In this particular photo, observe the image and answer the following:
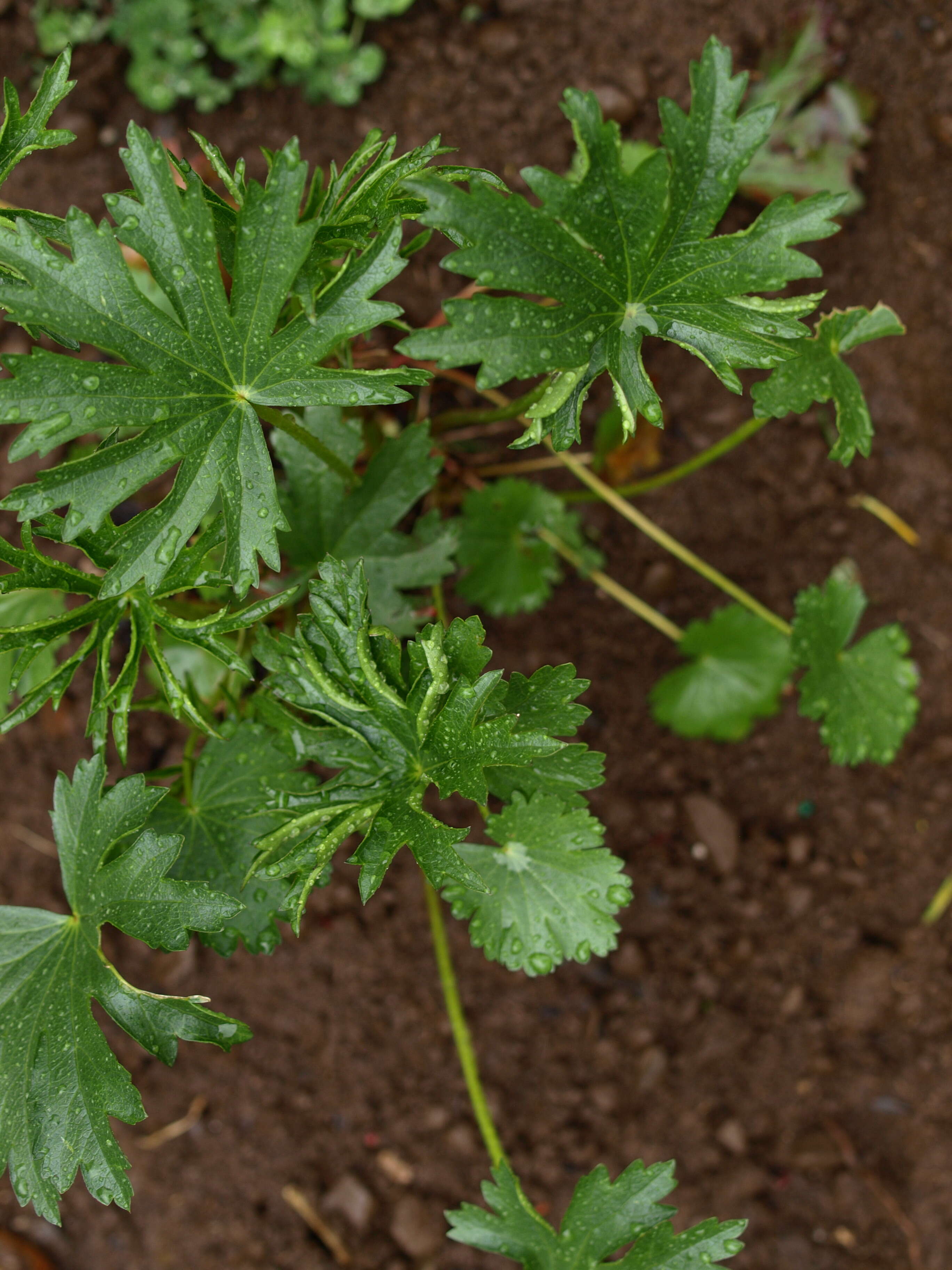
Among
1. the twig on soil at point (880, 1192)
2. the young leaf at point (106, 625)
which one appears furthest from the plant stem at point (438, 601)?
the twig on soil at point (880, 1192)

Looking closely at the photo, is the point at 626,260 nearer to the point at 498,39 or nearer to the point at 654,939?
the point at 498,39

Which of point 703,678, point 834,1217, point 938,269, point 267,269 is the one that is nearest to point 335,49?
point 267,269

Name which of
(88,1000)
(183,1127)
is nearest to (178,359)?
(88,1000)

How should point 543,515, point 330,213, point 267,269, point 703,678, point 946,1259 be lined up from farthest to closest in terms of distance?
point 946,1259
point 703,678
point 543,515
point 330,213
point 267,269

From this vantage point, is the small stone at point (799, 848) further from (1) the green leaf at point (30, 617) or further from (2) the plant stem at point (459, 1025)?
(1) the green leaf at point (30, 617)

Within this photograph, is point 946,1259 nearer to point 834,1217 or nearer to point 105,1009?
point 834,1217

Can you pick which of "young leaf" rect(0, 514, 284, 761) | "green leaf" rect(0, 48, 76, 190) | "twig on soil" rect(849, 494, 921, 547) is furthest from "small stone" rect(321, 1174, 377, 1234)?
"green leaf" rect(0, 48, 76, 190)
